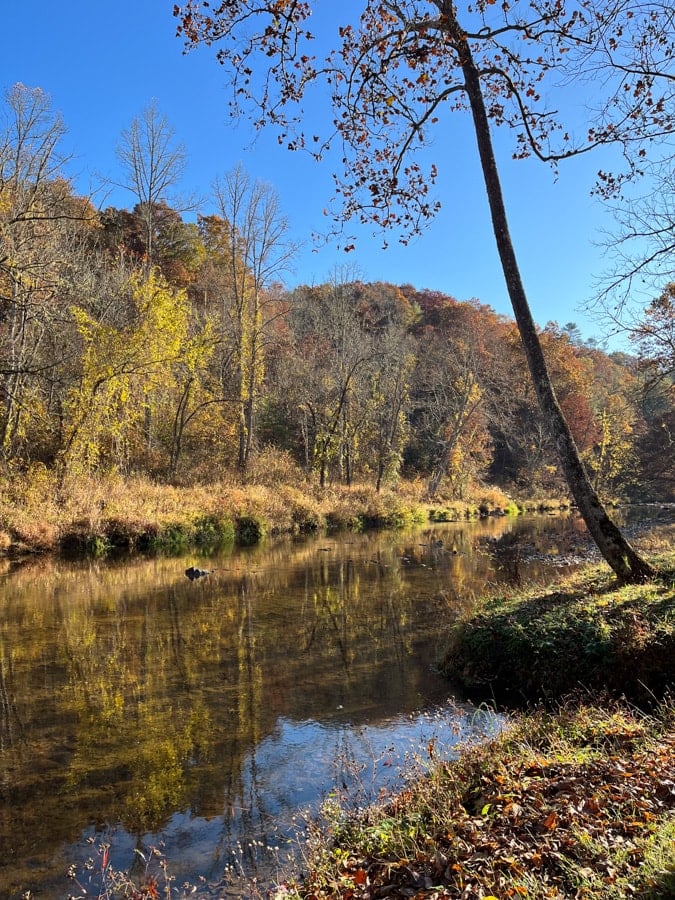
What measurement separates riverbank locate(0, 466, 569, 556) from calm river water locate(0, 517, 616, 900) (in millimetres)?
3709

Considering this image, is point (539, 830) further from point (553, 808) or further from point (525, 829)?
point (553, 808)

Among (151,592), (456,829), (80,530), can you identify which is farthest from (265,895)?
(80,530)

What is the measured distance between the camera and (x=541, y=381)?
906 cm

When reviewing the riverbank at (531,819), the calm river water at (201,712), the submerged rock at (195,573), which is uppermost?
the riverbank at (531,819)

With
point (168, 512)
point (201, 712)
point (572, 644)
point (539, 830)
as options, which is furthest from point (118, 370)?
point (539, 830)

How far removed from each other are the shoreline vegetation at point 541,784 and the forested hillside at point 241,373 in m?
5.93

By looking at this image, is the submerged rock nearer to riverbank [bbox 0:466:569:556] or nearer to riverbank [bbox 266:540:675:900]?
riverbank [bbox 0:466:569:556]

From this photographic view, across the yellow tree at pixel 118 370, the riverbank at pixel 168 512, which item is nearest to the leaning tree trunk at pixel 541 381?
the riverbank at pixel 168 512

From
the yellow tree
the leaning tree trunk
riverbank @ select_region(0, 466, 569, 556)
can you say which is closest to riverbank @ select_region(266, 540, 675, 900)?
the leaning tree trunk

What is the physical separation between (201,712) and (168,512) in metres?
15.6

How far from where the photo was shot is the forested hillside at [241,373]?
53.7 feet

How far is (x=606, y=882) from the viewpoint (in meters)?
2.79

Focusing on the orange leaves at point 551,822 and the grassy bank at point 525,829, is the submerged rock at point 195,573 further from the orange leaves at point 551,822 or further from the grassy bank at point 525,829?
the orange leaves at point 551,822

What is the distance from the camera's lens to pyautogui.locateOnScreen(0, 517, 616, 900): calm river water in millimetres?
4777
